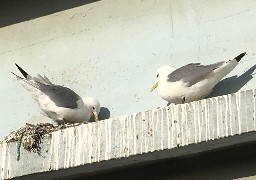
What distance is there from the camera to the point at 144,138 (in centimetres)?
222

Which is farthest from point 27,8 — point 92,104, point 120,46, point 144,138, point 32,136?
point 144,138

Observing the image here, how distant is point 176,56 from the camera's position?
2574 millimetres

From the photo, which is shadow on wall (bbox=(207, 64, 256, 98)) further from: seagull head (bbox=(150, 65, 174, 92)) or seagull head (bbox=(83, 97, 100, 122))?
seagull head (bbox=(83, 97, 100, 122))

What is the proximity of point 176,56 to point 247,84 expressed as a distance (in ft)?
1.03

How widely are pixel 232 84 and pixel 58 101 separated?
A: 664mm

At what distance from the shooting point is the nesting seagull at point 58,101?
2.62 meters

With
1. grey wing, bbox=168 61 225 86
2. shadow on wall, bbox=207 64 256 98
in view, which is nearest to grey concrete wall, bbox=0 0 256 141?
shadow on wall, bbox=207 64 256 98

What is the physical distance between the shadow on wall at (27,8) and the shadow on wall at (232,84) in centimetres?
79

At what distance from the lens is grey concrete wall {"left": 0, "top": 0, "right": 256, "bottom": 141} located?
8.29ft

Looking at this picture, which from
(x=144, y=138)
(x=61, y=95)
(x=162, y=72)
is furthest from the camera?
(x=61, y=95)

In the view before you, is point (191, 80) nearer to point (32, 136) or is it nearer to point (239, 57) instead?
point (239, 57)

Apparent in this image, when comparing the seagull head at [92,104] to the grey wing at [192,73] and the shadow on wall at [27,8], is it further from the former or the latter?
the shadow on wall at [27,8]

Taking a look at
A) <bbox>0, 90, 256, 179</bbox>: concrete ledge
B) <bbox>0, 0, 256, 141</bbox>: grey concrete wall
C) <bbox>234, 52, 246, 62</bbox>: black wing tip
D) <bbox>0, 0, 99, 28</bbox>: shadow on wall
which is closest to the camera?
<bbox>0, 90, 256, 179</bbox>: concrete ledge

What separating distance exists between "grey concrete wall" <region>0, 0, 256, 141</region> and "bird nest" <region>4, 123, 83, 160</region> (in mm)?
258
